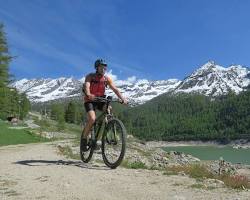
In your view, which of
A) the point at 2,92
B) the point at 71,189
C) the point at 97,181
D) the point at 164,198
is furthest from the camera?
the point at 2,92

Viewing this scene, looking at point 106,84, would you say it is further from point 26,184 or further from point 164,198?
point 164,198

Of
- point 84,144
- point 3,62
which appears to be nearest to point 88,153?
point 84,144

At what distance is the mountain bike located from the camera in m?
13.0

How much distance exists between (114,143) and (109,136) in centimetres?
27

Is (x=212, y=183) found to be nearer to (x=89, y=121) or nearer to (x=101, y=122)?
(x=101, y=122)

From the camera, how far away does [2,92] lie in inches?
1585

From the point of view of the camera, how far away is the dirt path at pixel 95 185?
9.52m

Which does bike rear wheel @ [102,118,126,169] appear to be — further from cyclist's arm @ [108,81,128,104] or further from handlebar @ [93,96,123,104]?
cyclist's arm @ [108,81,128,104]

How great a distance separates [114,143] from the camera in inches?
523

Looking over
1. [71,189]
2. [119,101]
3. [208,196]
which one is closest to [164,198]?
[208,196]

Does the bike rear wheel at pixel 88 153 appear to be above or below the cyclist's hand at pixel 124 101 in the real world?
below

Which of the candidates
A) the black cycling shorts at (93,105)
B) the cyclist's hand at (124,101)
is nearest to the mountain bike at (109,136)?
the black cycling shorts at (93,105)

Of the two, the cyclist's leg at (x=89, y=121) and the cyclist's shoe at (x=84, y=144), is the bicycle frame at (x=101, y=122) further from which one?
the cyclist's shoe at (x=84, y=144)

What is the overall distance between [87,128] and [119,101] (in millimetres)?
1331
